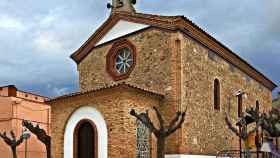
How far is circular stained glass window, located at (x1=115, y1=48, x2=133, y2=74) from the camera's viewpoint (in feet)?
65.8

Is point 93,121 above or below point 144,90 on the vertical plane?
below

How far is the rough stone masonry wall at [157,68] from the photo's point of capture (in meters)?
17.8

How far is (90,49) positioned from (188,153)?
26.7 ft

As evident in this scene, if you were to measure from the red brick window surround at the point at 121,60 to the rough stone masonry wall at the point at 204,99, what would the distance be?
286 cm

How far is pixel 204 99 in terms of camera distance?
19562 millimetres

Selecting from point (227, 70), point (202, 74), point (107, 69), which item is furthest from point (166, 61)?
point (227, 70)

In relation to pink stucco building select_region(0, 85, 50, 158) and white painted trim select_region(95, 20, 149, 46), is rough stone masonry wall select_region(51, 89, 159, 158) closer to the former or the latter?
white painted trim select_region(95, 20, 149, 46)

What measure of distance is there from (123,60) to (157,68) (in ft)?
8.07

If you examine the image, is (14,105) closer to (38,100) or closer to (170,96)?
(38,100)

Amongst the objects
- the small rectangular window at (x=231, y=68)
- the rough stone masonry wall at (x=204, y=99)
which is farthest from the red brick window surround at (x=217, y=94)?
the small rectangular window at (x=231, y=68)

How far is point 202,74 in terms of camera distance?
64.4 ft

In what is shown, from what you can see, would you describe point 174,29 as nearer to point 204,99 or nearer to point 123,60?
point 123,60

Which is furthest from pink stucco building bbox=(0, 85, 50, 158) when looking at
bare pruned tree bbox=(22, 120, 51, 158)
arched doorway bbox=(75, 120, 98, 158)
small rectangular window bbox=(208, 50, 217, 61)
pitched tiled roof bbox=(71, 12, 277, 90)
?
small rectangular window bbox=(208, 50, 217, 61)

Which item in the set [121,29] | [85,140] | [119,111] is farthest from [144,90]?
[121,29]
